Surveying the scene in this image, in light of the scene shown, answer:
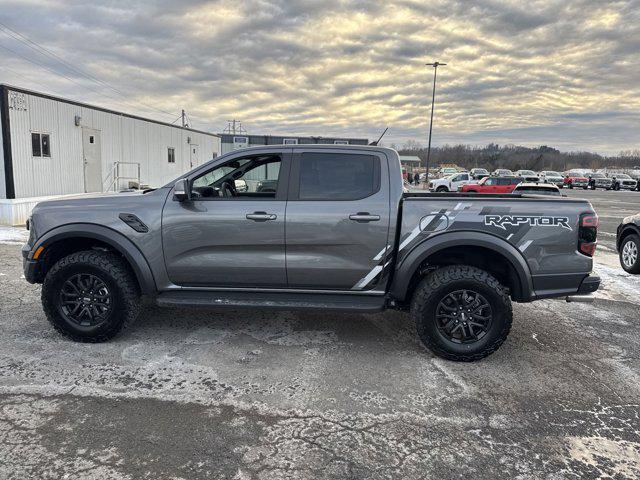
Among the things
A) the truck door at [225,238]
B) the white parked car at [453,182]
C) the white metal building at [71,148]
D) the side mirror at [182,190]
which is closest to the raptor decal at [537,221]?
the truck door at [225,238]

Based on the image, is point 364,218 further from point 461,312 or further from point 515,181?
point 515,181

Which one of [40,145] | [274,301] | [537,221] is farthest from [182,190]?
[40,145]

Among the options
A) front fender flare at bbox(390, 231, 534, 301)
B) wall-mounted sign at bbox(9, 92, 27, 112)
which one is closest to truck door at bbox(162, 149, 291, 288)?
front fender flare at bbox(390, 231, 534, 301)

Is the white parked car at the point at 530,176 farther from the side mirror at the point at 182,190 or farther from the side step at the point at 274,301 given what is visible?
the side mirror at the point at 182,190

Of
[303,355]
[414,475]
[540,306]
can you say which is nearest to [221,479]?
[414,475]

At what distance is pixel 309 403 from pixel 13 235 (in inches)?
402

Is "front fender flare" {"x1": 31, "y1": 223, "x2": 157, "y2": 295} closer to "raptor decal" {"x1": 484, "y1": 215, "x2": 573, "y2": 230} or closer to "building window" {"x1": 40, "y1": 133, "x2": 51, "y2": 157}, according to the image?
"raptor decal" {"x1": 484, "y1": 215, "x2": 573, "y2": 230}

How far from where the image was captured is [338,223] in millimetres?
4133

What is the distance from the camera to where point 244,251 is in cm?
424

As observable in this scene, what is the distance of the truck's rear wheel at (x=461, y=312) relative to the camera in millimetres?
4043

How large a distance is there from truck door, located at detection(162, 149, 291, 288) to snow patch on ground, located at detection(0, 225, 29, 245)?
7443 millimetres

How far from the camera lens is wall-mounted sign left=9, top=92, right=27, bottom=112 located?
42.7 feet

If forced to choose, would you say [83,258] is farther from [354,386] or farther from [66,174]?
[66,174]

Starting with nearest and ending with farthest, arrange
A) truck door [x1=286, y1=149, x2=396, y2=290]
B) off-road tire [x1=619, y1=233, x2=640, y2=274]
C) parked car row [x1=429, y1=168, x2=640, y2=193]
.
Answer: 1. truck door [x1=286, y1=149, x2=396, y2=290]
2. off-road tire [x1=619, y1=233, x2=640, y2=274]
3. parked car row [x1=429, y1=168, x2=640, y2=193]
